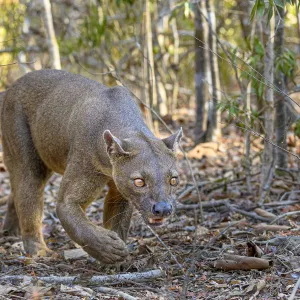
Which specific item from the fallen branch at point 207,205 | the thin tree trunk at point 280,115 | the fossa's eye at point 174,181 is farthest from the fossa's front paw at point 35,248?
the thin tree trunk at point 280,115

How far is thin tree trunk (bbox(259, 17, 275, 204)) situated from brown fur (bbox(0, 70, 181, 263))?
1582mm

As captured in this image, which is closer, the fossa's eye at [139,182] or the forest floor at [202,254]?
the forest floor at [202,254]

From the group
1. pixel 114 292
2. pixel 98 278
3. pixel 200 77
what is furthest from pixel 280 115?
pixel 114 292

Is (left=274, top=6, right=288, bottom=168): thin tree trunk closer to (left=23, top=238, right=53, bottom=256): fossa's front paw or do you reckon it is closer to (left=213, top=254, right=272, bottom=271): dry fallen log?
(left=213, top=254, right=272, bottom=271): dry fallen log

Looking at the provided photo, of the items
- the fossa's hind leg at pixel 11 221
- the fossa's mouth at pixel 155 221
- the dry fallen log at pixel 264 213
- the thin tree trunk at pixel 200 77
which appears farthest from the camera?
the thin tree trunk at pixel 200 77

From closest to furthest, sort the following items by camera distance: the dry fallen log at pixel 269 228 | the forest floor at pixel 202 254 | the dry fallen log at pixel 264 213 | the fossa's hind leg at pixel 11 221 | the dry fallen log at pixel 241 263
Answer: the forest floor at pixel 202 254
the dry fallen log at pixel 241 263
the dry fallen log at pixel 269 228
the dry fallen log at pixel 264 213
the fossa's hind leg at pixel 11 221

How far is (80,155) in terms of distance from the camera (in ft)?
18.7

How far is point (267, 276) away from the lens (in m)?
4.88

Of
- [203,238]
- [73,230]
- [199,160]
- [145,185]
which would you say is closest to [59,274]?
[73,230]

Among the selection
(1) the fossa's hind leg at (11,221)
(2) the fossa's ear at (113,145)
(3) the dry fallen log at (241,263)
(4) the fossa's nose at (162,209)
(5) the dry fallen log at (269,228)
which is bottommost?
(1) the fossa's hind leg at (11,221)

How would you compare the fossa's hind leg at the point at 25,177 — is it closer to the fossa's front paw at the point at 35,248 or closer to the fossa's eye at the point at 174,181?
the fossa's front paw at the point at 35,248

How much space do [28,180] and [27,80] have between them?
44.1 inches

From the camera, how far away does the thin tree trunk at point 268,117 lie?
6.68m

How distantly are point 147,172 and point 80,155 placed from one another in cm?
92
